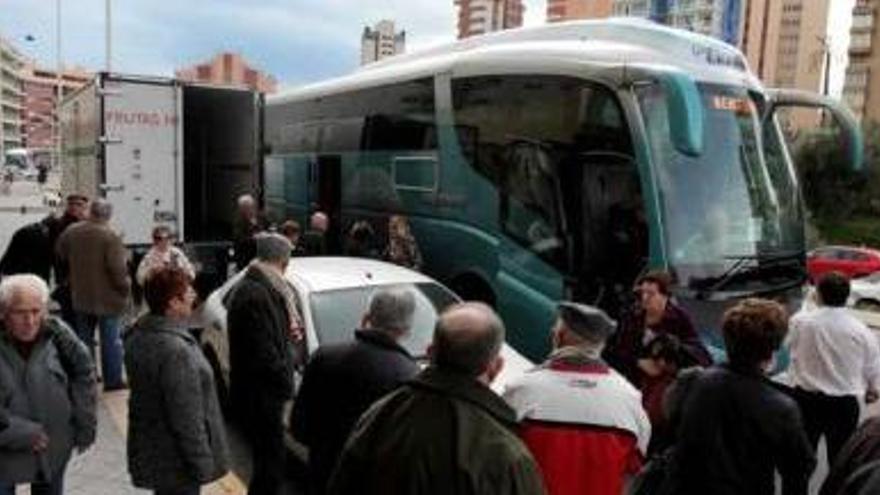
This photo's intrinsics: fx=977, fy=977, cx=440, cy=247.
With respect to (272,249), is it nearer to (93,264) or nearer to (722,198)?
(93,264)

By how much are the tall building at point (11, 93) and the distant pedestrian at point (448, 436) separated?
142 m

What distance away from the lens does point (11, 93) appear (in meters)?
148

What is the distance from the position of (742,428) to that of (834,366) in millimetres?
2623

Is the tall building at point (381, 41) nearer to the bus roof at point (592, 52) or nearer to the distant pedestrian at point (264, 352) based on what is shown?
the bus roof at point (592, 52)

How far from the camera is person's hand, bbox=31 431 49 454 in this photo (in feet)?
14.1

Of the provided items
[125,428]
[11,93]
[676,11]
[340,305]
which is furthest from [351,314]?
[11,93]

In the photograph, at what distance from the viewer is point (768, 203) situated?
8.89m

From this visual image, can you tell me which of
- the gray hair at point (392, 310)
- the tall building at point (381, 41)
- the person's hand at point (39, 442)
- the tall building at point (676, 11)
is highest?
the tall building at point (676, 11)

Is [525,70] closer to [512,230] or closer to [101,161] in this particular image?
[512,230]

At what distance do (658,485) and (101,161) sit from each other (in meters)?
9.22

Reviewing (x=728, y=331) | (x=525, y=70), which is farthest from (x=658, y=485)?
(x=525, y=70)

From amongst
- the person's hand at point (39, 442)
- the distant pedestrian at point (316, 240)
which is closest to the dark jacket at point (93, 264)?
the distant pedestrian at point (316, 240)

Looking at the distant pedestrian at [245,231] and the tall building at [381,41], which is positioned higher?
the tall building at [381,41]

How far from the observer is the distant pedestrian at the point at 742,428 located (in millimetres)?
3854
